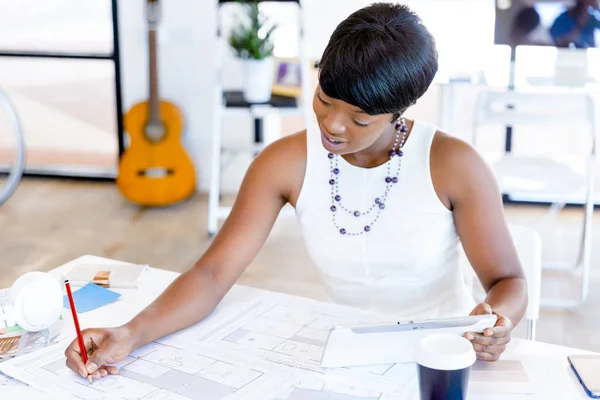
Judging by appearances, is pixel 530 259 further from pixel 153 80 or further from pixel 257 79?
pixel 153 80

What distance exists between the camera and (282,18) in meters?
4.06

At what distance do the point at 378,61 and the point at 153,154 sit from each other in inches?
114

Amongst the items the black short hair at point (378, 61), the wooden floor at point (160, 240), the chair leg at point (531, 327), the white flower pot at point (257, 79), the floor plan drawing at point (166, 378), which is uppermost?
the black short hair at point (378, 61)

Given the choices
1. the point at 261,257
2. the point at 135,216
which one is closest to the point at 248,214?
the point at 261,257

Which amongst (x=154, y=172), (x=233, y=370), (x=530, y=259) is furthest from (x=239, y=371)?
(x=154, y=172)

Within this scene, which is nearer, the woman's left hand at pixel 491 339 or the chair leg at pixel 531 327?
the woman's left hand at pixel 491 339

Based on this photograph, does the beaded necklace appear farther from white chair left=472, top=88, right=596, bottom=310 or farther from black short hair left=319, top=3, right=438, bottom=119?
white chair left=472, top=88, right=596, bottom=310

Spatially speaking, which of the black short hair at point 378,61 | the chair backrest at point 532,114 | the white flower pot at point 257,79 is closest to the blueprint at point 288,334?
the black short hair at point 378,61

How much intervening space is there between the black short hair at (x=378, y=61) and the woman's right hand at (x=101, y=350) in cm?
51

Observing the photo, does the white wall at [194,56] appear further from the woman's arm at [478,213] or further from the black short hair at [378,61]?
the black short hair at [378,61]

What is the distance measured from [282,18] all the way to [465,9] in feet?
3.09

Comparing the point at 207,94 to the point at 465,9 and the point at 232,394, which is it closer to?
the point at 465,9

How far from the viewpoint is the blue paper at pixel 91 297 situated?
1.38 meters

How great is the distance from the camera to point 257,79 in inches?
140
